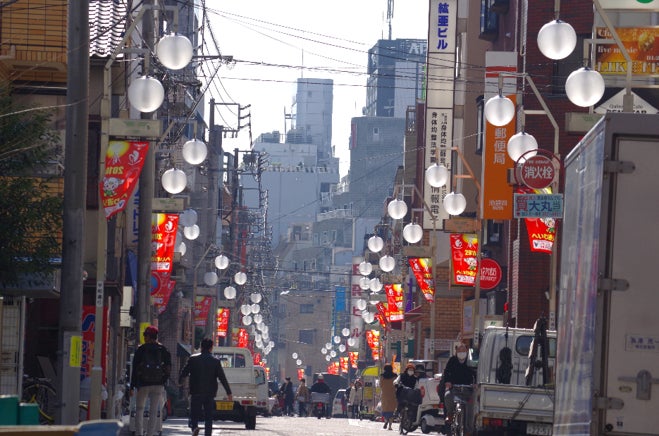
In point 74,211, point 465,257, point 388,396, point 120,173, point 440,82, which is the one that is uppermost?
point 440,82

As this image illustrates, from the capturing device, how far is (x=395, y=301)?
73375mm

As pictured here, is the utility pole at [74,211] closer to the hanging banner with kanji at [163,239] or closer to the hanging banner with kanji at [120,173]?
the hanging banner with kanji at [120,173]

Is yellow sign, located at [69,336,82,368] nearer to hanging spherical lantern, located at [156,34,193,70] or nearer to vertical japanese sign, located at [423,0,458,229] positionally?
hanging spherical lantern, located at [156,34,193,70]

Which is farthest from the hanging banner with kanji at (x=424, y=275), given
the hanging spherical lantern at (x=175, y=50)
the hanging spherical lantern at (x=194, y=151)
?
the hanging spherical lantern at (x=175, y=50)

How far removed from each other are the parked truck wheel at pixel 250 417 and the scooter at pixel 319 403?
31.0m

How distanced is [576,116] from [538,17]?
18.5 metres

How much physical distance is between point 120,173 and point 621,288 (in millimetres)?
15900

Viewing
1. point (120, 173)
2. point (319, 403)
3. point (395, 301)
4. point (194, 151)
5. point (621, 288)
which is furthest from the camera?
point (395, 301)

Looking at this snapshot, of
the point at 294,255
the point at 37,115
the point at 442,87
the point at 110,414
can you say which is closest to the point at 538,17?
the point at 442,87

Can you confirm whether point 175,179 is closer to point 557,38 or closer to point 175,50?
point 175,50

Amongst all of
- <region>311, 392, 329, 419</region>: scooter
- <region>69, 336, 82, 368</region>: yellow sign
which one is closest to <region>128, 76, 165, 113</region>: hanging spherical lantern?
<region>69, 336, 82, 368</region>: yellow sign

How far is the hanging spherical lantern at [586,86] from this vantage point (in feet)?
68.9

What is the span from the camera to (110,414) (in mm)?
29625

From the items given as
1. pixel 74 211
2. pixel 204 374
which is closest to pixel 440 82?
pixel 204 374
